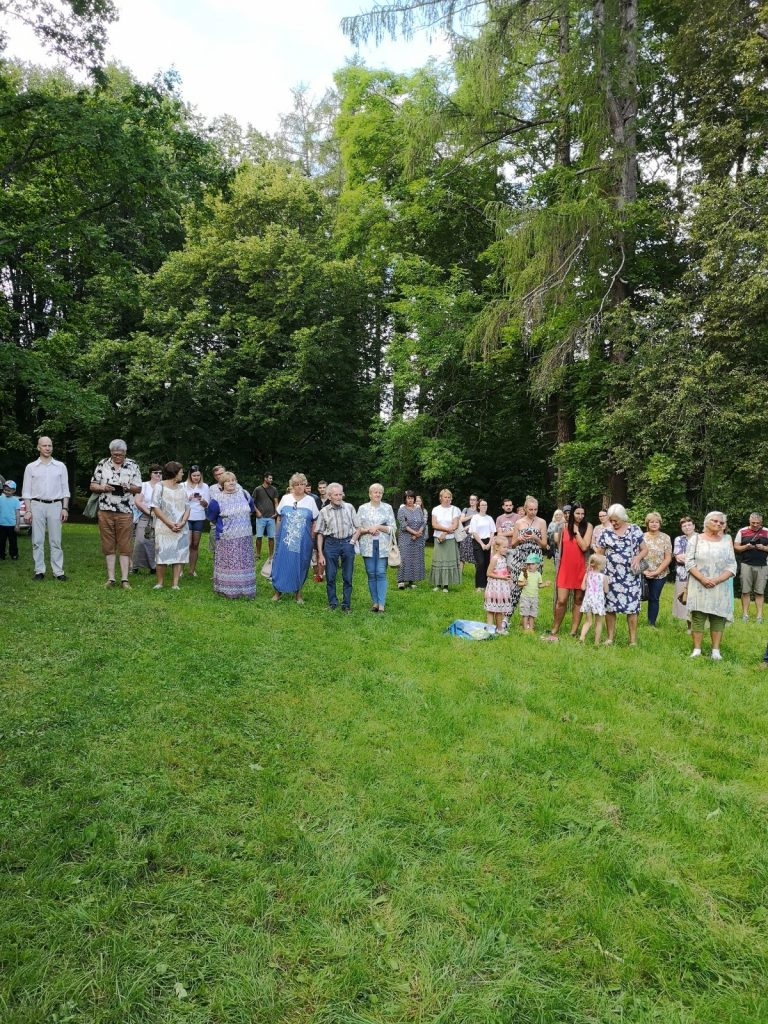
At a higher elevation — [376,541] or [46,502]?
[46,502]

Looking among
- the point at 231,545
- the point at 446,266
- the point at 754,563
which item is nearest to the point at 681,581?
the point at 754,563

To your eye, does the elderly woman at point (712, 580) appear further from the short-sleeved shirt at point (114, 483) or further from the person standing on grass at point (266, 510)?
the person standing on grass at point (266, 510)

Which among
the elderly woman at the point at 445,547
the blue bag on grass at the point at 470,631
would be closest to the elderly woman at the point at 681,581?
the blue bag on grass at the point at 470,631

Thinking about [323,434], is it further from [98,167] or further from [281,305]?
[98,167]

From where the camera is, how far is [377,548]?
9562 mm

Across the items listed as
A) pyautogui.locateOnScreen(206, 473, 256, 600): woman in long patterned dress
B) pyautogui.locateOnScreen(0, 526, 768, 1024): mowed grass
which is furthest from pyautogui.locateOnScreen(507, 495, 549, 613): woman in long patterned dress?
pyautogui.locateOnScreen(206, 473, 256, 600): woman in long patterned dress

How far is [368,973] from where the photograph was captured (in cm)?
263

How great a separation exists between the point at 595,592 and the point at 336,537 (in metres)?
3.57

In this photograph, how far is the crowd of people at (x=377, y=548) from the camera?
322 inches

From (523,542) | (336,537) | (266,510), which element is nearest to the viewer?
(523,542)

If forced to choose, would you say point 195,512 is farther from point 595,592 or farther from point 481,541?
point 595,592

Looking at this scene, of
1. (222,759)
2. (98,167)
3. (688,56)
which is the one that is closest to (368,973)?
(222,759)

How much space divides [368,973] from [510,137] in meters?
22.1

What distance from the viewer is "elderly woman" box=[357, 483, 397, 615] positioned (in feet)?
31.4
